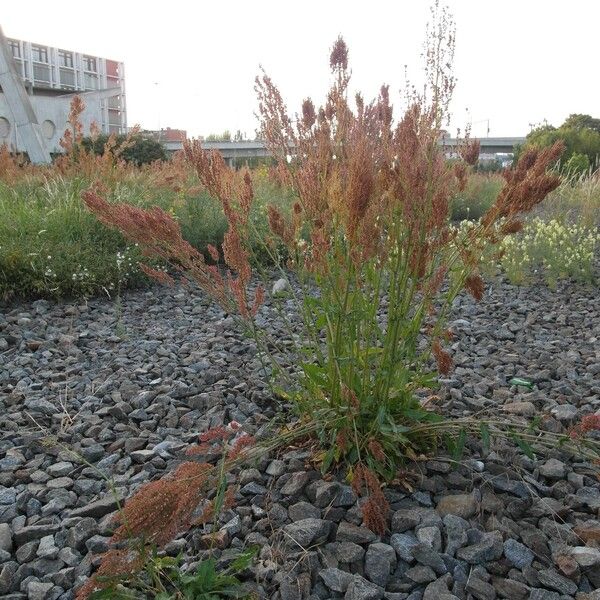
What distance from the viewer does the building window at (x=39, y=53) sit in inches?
2336

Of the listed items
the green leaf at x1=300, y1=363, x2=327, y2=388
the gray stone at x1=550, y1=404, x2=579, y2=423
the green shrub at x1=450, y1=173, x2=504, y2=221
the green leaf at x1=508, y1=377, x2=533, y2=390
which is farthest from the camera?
the green shrub at x1=450, y1=173, x2=504, y2=221

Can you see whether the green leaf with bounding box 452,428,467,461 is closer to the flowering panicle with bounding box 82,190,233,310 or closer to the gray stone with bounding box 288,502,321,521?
the gray stone with bounding box 288,502,321,521

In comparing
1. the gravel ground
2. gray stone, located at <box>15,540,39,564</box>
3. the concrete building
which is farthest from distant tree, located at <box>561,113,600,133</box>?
gray stone, located at <box>15,540,39,564</box>

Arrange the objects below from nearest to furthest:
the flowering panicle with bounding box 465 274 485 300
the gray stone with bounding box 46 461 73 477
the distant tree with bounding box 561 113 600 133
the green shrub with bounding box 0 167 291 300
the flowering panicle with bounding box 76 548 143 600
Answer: the flowering panicle with bounding box 76 548 143 600 < the flowering panicle with bounding box 465 274 485 300 < the gray stone with bounding box 46 461 73 477 < the green shrub with bounding box 0 167 291 300 < the distant tree with bounding box 561 113 600 133

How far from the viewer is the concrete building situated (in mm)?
14109

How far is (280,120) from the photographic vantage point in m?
2.16

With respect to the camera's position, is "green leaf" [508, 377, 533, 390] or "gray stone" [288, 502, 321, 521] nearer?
"gray stone" [288, 502, 321, 521]

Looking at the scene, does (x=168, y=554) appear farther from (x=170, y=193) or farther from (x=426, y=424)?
(x=170, y=193)

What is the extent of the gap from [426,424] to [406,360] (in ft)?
0.75

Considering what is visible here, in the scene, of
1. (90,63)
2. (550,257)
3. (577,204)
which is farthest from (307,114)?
(90,63)

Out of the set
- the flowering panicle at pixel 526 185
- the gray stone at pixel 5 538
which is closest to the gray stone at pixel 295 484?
the gray stone at pixel 5 538

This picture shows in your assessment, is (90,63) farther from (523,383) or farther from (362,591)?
(362,591)

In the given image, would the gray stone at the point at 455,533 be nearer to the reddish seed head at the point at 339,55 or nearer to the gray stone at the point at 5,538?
the gray stone at the point at 5,538

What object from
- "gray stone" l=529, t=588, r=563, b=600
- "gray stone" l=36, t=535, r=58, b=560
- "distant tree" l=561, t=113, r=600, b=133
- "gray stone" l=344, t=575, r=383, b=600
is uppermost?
"distant tree" l=561, t=113, r=600, b=133
